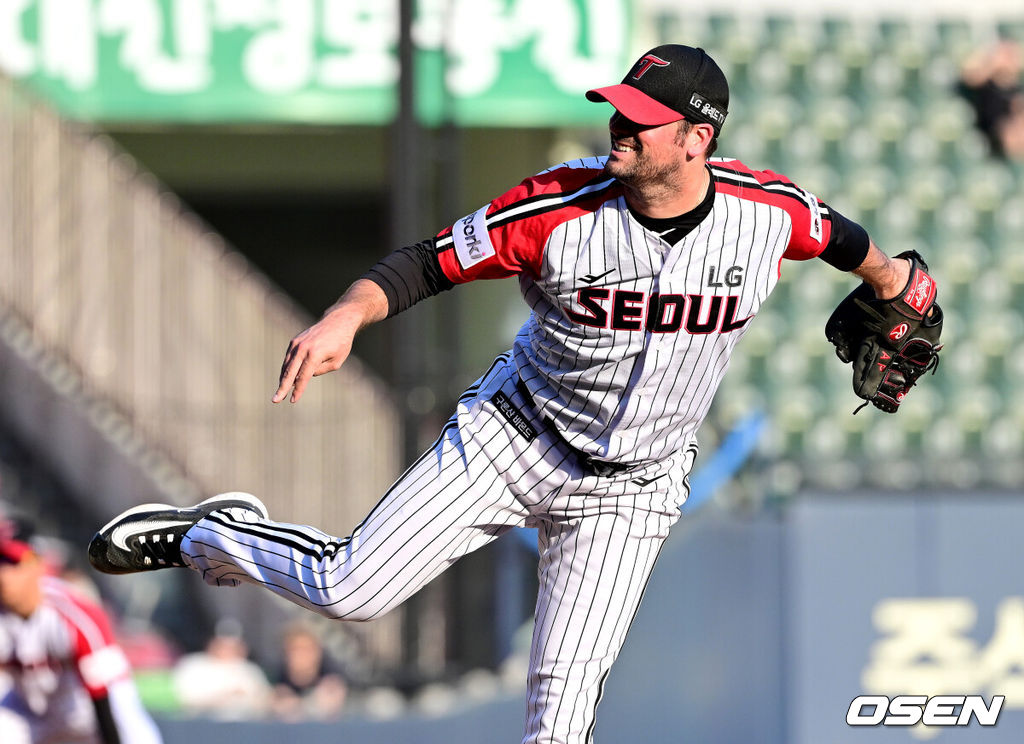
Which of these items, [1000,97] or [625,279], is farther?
[1000,97]

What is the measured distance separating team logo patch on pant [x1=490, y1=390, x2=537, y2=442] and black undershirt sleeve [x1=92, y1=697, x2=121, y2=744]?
185 centimetres

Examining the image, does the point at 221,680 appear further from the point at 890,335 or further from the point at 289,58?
the point at 890,335

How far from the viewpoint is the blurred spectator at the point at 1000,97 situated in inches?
400

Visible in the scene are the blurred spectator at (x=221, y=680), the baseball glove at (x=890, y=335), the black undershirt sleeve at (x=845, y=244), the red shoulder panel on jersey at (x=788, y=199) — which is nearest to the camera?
the red shoulder panel on jersey at (x=788, y=199)

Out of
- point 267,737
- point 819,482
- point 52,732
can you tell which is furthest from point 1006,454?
point 52,732

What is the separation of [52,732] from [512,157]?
619 cm

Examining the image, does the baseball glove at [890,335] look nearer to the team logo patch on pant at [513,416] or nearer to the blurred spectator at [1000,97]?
the team logo patch on pant at [513,416]

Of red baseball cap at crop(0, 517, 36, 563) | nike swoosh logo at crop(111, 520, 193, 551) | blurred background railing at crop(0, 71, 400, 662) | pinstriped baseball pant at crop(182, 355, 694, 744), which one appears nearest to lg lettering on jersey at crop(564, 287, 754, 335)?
pinstriped baseball pant at crop(182, 355, 694, 744)

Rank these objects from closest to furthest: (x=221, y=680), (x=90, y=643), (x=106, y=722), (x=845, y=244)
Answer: (x=845, y=244)
(x=106, y=722)
(x=90, y=643)
(x=221, y=680)

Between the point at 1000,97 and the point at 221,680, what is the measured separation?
6494mm

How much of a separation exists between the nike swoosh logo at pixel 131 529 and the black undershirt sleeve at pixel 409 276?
0.96 metres

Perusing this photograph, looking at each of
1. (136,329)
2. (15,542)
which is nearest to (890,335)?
(15,542)

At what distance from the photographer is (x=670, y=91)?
11.1ft

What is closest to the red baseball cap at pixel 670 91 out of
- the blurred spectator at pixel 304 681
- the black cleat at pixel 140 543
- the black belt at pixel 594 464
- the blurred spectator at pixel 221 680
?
the black belt at pixel 594 464
